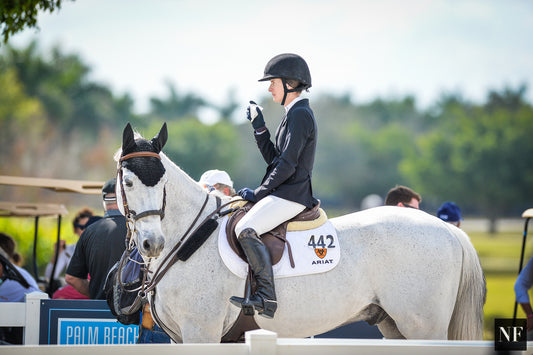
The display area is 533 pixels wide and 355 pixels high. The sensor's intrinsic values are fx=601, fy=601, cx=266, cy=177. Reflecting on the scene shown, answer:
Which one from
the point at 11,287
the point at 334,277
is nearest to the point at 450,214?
the point at 334,277

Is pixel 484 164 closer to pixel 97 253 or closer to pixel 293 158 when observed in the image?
pixel 97 253

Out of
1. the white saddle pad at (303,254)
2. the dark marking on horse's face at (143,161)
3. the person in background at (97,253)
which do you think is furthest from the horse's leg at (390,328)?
the person in background at (97,253)

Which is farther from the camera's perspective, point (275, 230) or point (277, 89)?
point (277, 89)

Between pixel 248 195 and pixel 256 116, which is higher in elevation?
pixel 256 116

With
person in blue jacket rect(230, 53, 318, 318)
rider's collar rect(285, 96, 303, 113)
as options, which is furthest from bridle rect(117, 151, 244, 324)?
rider's collar rect(285, 96, 303, 113)

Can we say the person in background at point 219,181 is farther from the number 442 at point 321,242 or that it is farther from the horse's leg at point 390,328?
the horse's leg at point 390,328

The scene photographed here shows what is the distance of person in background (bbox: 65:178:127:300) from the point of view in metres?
6.60

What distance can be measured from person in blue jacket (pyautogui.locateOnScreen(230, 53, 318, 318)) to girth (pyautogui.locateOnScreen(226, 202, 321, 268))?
8 centimetres

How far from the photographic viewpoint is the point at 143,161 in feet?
16.1

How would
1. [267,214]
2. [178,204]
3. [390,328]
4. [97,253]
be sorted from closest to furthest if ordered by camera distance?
[267,214], [178,204], [390,328], [97,253]

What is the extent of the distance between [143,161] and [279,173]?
1128mm

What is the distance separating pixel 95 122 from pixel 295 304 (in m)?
78.4

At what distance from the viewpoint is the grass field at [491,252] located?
777 inches

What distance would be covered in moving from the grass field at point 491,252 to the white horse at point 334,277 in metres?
10.7
